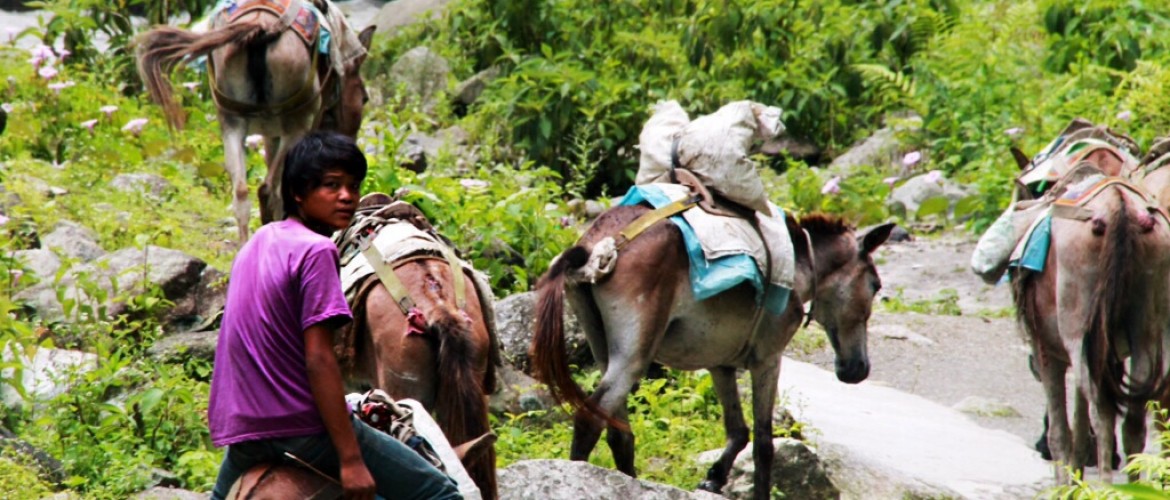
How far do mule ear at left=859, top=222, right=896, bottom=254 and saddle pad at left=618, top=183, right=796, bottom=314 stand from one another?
597mm

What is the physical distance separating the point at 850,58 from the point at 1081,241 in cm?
956

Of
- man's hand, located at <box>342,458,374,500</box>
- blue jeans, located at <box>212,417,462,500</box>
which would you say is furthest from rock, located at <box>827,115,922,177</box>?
man's hand, located at <box>342,458,374,500</box>

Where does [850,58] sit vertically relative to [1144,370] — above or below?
below

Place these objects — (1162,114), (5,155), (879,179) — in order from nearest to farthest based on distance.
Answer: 1. (5,155)
2. (1162,114)
3. (879,179)

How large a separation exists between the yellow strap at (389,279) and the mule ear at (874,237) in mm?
2813

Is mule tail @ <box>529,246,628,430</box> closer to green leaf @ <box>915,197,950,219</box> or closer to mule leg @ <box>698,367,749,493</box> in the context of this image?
mule leg @ <box>698,367,749,493</box>

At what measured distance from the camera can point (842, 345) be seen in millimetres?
7438

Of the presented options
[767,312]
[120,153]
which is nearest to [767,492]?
[767,312]

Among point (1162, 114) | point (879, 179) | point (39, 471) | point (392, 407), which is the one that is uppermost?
point (392, 407)

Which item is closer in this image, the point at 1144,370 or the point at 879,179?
the point at 1144,370

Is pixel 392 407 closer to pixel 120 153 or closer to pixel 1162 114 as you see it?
pixel 120 153

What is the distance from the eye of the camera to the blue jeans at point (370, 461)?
3.72m

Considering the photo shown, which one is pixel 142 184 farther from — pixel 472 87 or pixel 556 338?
pixel 472 87

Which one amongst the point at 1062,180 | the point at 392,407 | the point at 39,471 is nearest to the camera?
the point at 392,407
